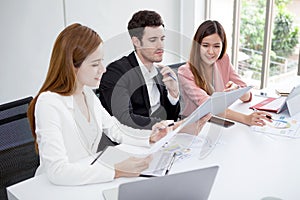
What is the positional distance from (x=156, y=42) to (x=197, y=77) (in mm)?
465

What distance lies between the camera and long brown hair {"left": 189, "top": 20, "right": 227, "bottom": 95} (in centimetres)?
198

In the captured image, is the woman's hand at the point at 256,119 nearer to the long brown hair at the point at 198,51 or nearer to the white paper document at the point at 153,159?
the long brown hair at the point at 198,51

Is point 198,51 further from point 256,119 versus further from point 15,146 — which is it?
point 15,146

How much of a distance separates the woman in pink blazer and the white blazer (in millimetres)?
437

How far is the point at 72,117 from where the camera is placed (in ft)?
4.65

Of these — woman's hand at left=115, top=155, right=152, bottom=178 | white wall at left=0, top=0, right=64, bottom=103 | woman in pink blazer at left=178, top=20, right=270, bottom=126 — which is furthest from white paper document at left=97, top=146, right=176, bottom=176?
white wall at left=0, top=0, right=64, bottom=103

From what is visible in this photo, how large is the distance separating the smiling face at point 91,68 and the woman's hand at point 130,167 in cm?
32

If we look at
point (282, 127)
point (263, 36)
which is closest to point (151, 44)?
point (282, 127)

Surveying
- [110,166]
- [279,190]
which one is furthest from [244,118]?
[110,166]

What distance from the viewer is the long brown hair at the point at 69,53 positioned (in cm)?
134

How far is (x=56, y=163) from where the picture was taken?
49.7 inches

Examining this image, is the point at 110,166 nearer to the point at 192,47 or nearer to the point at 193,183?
the point at 193,183

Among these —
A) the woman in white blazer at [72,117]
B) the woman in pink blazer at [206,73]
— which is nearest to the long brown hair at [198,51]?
the woman in pink blazer at [206,73]

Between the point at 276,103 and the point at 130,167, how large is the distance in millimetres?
1068
